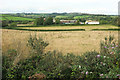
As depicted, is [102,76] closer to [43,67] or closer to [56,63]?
[56,63]

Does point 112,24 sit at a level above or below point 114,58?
above

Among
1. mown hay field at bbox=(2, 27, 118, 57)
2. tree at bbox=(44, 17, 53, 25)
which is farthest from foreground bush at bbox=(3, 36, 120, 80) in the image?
tree at bbox=(44, 17, 53, 25)

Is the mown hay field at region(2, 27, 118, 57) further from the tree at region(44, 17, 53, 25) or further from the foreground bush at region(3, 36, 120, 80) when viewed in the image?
the tree at region(44, 17, 53, 25)

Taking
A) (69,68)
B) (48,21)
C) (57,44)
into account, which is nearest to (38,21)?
(48,21)

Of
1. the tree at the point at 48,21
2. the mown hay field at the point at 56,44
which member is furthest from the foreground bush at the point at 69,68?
the tree at the point at 48,21

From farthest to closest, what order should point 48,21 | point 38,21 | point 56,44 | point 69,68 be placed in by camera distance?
point 48,21 → point 38,21 → point 56,44 → point 69,68

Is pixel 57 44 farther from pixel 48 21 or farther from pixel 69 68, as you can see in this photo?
pixel 48 21

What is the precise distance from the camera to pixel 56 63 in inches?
129

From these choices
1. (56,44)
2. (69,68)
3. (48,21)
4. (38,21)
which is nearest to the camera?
(69,68)

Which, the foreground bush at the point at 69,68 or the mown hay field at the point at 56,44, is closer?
the foreground bush at the point at 69,68

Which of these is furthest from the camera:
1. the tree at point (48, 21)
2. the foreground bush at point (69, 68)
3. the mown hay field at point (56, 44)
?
the tree at point (48, 21)

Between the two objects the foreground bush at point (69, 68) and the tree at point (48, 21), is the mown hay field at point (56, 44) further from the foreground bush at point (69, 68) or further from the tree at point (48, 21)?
the tree at point (48, 21)

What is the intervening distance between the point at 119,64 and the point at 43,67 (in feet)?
5.90

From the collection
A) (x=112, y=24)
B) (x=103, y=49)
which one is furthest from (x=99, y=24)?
(x=103, y=49)
